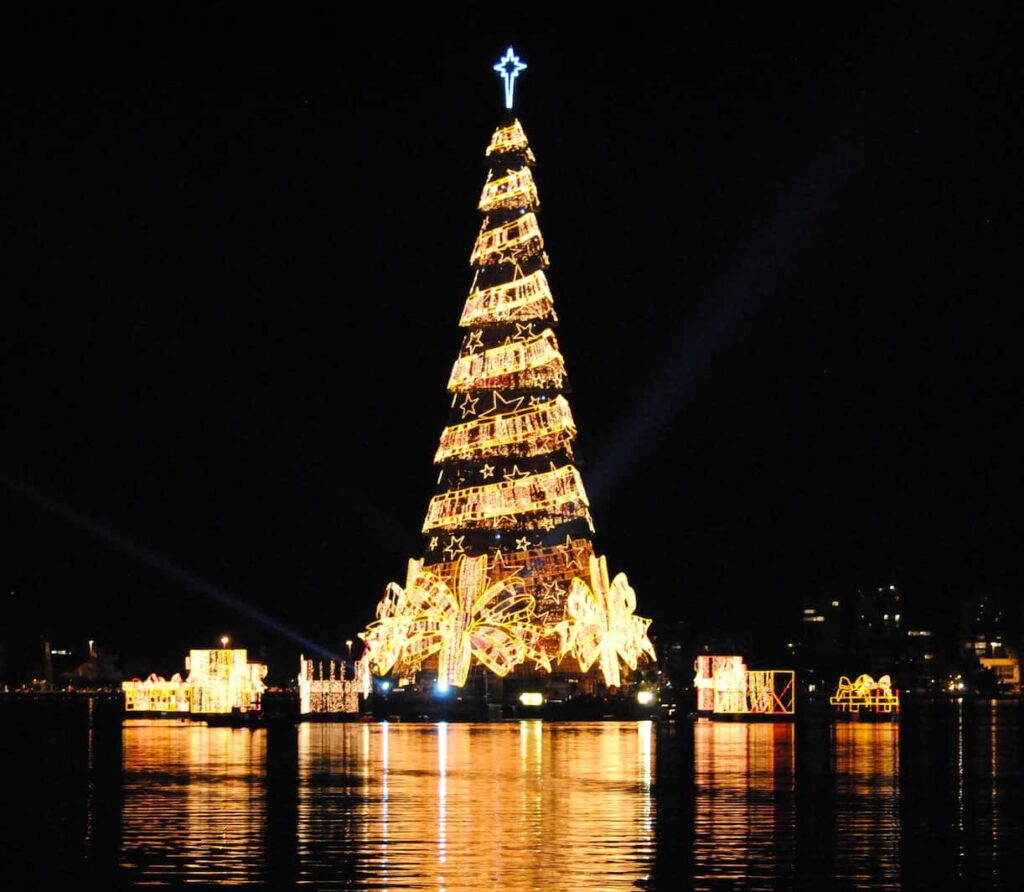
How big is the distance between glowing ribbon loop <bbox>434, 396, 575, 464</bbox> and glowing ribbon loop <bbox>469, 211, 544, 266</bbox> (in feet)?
20.7

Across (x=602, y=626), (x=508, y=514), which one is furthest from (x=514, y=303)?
(x=602, y=626)

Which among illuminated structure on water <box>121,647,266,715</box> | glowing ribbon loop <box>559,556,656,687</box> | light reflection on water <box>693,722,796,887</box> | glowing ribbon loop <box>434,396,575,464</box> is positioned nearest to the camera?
light reflection on water <box>693,722,796,887</box>

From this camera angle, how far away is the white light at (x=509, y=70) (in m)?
86.6

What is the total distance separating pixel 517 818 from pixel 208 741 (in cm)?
3146

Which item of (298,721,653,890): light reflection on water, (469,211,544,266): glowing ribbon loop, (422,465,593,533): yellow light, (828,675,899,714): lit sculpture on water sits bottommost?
(828,675,899,714): lit sculpture on water

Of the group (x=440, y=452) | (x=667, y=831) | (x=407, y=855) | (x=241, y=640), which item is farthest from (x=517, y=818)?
(x=241, y=640)

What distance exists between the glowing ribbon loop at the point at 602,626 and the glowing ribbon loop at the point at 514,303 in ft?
33.6

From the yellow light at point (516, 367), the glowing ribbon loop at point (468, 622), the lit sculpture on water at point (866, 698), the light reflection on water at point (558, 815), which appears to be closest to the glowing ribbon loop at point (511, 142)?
the yellow light at point (516, 367)

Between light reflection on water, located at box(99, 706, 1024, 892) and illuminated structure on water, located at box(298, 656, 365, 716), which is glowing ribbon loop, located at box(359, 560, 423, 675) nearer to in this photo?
illuminated structure on water, located at box(298, 656, 365, 716)

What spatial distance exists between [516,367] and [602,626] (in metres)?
11.1

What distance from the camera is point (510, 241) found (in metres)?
83.9

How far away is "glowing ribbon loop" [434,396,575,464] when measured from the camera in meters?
81.7

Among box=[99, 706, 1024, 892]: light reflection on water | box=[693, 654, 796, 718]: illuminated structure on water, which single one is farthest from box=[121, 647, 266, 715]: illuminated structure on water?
box=[99, 706, 1024, 892]: light reflection on water

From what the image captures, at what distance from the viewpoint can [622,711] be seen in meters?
77.8
